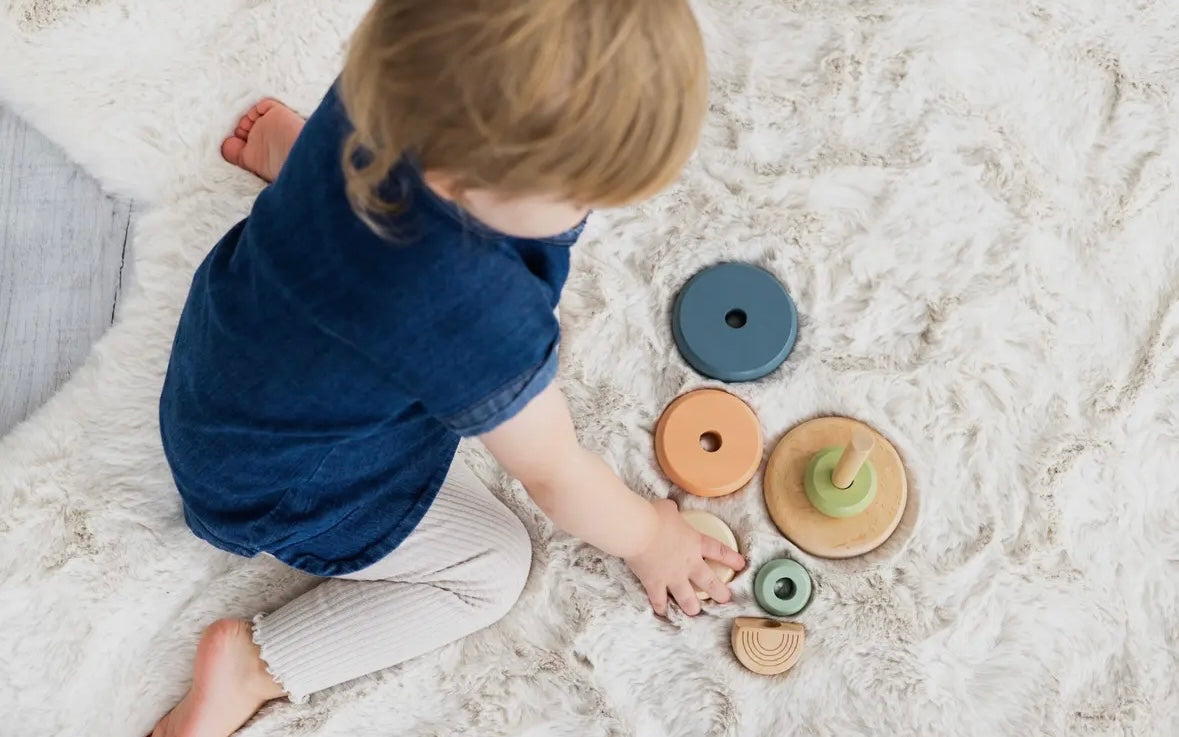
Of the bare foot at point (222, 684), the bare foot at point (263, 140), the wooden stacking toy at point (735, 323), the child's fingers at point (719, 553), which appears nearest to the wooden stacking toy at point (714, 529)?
the child's fingers at point (719, 553)

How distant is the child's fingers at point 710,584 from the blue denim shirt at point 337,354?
222mm

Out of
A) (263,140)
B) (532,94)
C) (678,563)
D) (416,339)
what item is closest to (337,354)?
(416,339)

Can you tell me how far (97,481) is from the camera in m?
0.81

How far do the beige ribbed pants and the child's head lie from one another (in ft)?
1.21

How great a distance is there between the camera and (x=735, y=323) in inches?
33.4

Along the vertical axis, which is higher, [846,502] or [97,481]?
[846,502]

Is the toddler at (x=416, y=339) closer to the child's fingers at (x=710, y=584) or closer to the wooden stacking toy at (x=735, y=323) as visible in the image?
the child's fingers at (x=710, y=584)

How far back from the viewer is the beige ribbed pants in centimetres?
75

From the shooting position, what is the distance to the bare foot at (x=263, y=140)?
888 millimetres

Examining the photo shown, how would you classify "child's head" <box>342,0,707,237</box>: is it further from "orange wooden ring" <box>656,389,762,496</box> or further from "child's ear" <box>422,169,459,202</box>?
"orange wooden ring" <box>656,389,762,496</box>

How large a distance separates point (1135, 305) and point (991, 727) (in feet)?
1.25

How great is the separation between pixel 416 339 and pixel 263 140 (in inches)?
19.6

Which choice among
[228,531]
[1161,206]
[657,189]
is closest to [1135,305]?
[1161,206]

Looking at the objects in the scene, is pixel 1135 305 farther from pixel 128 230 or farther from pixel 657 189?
pixel 128 230
